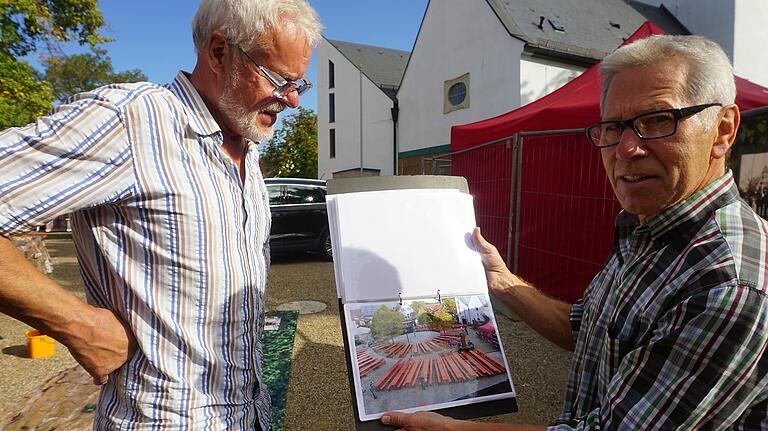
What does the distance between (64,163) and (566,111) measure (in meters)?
4.47

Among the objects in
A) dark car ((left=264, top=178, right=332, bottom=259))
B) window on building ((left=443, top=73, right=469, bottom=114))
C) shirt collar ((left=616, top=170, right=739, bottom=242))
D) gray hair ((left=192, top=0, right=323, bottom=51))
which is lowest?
dark car ((left=264, top=178, right=332, bottom=259))

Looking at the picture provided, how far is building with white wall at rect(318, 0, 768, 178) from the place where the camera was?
13164mm

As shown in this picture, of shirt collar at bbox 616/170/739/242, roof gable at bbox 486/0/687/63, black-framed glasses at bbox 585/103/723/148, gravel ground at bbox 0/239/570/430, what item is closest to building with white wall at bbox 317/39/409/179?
roof gable at bbox 486/0/687/63

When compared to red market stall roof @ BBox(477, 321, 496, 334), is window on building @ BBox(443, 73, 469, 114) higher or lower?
higher

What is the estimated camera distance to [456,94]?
51.3ft

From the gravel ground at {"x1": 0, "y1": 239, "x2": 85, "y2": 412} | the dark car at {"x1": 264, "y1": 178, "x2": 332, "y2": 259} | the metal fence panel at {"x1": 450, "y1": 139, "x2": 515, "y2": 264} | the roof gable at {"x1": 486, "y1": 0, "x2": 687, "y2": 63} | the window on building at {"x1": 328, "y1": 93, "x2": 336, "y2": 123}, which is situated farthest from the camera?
the window on building at {"x1": 328, "y1": 93, "x2": 336, "y2": 123}

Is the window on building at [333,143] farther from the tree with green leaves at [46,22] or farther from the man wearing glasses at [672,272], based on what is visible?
the man wearing glasses at [672,272]

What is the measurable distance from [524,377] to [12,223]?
3560mm

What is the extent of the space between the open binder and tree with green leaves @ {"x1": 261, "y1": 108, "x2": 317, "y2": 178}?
88.6 ft

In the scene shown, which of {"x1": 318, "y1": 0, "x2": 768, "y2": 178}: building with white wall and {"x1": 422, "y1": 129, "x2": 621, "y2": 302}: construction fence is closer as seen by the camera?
{"x1": 422, "y1": 129, "x2": 621, "y2": 302}: construction fence

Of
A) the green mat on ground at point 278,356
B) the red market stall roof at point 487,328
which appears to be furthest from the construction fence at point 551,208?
the red market stall roof at point 487,328

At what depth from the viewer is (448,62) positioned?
16.0m

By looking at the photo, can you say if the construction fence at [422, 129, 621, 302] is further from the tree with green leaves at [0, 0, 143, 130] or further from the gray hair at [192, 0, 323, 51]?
the tree with green leaves at [0, 0, 143, 130]

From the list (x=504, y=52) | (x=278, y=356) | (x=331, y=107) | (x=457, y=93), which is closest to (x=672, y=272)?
(x=278, y=356)
